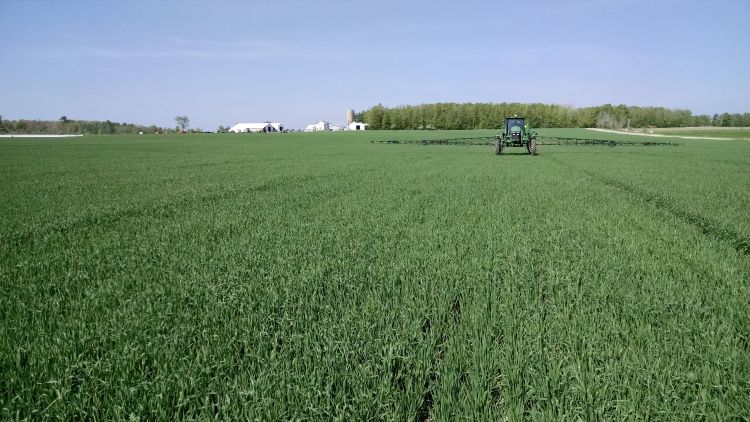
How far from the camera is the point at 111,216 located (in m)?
10.2

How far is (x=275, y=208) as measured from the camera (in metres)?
11.1

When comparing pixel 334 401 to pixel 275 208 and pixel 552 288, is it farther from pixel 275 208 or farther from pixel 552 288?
pixel 275 208

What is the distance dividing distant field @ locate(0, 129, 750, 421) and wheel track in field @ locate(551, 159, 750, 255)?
10 cm

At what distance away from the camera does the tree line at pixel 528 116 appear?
139m

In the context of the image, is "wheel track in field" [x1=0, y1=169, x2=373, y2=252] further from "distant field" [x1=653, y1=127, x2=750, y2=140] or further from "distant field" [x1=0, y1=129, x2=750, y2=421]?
"distant field" [x1=653, y1=127, x2=750, y2=140]

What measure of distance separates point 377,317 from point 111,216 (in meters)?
8.41

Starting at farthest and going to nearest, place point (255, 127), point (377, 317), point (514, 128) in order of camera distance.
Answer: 1. point (255, 127)
2. point (514, 128)
3. point (377, 317)

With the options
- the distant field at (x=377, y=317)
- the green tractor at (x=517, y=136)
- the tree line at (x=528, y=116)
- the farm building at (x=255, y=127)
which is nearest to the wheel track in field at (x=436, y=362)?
the distant field at (x=377, y=317)

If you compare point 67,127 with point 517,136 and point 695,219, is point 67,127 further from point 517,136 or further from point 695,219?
point 695,219

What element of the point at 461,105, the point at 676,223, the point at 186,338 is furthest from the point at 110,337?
the point at 461,105

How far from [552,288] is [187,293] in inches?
156

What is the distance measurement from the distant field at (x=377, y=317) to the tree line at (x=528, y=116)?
5199 inches

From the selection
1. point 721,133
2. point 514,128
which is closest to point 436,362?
point 514,128

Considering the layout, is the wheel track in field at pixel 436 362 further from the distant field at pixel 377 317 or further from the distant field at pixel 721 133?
the distant field at pixel 721 133
